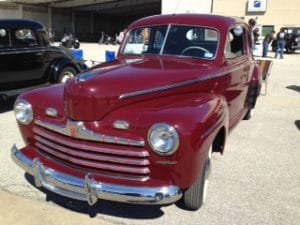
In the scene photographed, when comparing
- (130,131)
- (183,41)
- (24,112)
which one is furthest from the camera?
(183,41)

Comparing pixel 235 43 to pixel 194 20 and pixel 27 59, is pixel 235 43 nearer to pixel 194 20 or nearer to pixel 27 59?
pixel 194 20

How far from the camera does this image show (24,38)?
7.72 metres

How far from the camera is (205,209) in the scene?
3770mm

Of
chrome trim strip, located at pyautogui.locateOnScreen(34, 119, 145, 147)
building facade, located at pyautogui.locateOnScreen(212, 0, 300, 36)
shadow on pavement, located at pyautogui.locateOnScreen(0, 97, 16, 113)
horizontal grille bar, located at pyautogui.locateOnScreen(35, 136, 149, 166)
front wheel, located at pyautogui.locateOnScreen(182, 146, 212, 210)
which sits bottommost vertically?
shadow on pavement, located at pyautogui.locateOnScreen(0, 97, 16, 113)

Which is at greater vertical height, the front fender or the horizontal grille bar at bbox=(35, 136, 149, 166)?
the front fender

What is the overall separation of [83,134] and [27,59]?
490 centimetres

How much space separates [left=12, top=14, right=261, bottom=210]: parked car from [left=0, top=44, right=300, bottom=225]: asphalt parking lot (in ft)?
0.97

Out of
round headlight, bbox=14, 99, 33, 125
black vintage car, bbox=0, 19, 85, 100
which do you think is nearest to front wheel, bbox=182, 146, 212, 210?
round headlight, bbox=14, 99, 33, 125

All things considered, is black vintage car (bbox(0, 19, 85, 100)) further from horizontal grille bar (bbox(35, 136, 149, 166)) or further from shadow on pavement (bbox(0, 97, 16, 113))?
horizontal grille bar (bbox(35, 136, 149, 166))

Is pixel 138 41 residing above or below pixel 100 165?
above

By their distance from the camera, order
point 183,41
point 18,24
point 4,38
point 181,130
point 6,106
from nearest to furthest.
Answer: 1. point 181,130
2. point 183,41
3. point 4,38
4. point 18,24
5. point 6,106

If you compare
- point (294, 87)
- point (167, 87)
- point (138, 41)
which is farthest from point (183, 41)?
point (294, 87)

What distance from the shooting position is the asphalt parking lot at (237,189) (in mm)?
3633

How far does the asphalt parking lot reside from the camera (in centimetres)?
363
